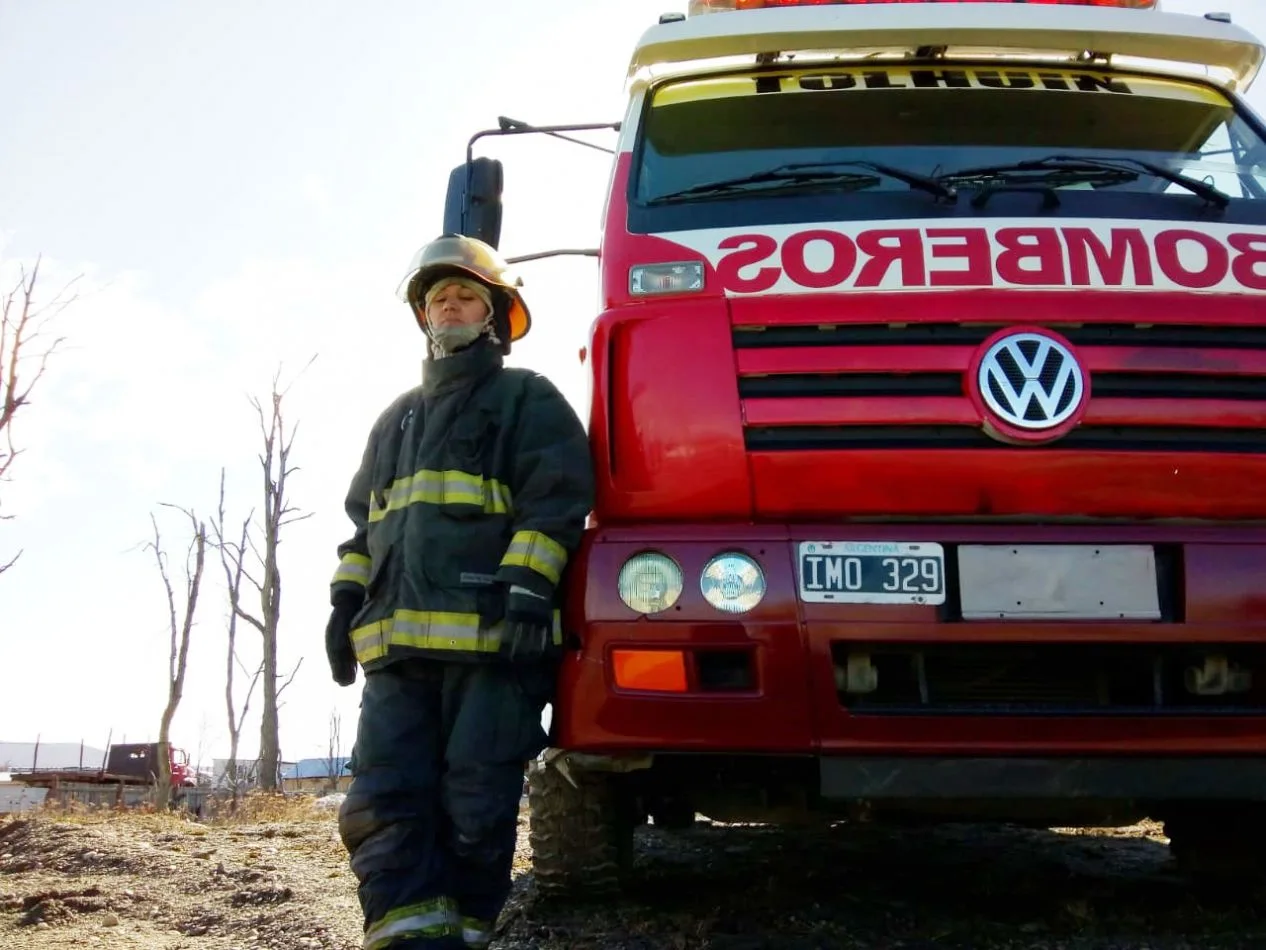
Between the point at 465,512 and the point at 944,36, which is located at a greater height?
the point at 944,36

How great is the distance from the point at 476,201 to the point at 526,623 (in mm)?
1528

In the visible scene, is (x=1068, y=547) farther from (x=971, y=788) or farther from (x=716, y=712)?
(x=716, y=712)

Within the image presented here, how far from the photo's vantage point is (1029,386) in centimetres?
278

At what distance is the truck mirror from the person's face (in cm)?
29

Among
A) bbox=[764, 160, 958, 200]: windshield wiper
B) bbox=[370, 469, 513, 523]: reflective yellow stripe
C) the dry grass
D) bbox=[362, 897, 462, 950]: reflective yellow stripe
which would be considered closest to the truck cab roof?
bbox=[764, 160, 958, 200]: windshield wiper

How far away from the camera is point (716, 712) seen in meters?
2.66

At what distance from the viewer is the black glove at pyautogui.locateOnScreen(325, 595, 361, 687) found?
10.5 ft

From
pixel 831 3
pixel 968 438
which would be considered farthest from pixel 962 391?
pixel 831 3

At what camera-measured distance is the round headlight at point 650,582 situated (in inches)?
107

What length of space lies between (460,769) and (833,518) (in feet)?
3.66

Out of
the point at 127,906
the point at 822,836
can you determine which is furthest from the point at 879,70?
the point at 127,906

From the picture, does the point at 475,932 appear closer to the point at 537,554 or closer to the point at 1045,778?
the point at 537,554

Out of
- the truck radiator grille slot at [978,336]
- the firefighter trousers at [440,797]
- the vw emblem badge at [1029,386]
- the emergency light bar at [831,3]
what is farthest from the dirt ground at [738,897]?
the emergency light bar at [831,3]

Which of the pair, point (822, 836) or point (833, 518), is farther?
point (822, 836)
